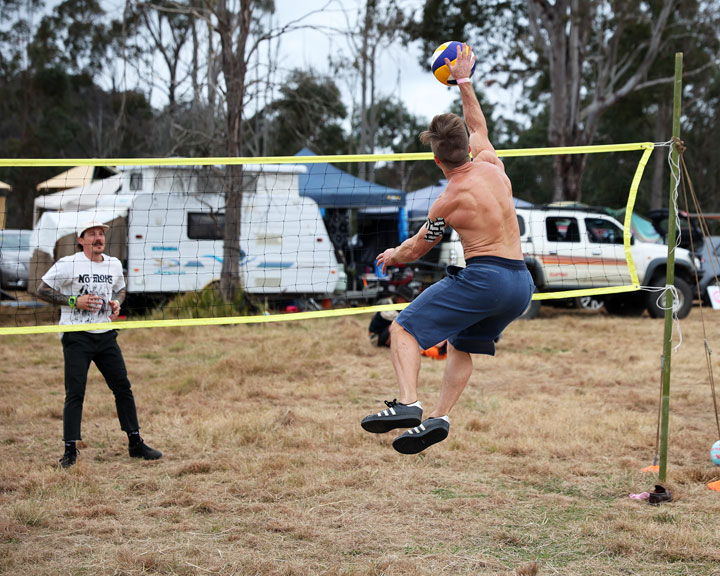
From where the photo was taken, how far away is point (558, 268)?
553 inches

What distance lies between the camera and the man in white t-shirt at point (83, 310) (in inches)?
227

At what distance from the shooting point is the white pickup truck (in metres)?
13.9

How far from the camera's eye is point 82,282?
19.1ft

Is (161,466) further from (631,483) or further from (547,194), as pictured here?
(547,194)

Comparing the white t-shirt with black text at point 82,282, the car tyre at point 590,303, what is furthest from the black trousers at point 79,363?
the car tyre at point 590,303

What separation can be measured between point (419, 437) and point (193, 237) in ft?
38.0

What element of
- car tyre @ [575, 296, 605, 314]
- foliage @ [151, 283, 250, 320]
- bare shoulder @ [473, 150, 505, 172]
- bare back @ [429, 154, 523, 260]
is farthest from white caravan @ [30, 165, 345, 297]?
bare back @ [429, 154, 523, 260]

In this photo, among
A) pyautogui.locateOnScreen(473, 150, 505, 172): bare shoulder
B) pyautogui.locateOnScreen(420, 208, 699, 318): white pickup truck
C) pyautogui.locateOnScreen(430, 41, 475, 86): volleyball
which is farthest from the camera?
pyautogui.locateOnScreen(420, 208, 699, 318): white pickup truck

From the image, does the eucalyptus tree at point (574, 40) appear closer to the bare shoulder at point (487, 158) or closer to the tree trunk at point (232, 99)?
the tree trunk at point (232, 99)

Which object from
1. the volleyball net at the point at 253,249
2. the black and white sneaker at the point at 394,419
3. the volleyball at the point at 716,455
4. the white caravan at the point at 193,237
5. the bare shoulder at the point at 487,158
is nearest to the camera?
the black and white sneaker at the point at 394,419

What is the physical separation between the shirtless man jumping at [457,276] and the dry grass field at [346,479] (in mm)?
889

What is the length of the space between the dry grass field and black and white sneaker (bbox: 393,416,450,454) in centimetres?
71

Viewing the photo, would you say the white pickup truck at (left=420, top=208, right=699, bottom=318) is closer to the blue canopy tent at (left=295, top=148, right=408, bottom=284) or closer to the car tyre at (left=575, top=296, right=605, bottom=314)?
the car tyre at (left=575, top=296, right=605, bottom=314)

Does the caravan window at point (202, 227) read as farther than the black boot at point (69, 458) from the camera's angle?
Yes
